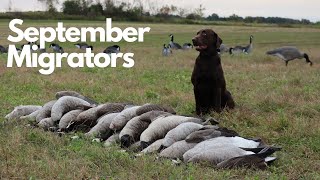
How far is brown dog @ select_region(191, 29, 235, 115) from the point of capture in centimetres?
973

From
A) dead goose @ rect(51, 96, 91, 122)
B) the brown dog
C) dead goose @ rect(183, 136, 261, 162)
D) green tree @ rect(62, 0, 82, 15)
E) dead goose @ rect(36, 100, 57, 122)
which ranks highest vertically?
the brown dog

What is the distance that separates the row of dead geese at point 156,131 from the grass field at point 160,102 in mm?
258

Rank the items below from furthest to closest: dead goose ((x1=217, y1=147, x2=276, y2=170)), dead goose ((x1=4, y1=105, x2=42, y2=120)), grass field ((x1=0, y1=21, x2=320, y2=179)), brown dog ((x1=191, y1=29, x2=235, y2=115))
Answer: brown dog ((x1=191, y1=29, x2=235, y2=115))
dead goose ((x1=4, y1=105, x2=42, y2=120))
dead goose ((x1=217, y1=147, x2=276, y2=170))
grass field ((x1=0, y1=21, x2=320, y2=179))

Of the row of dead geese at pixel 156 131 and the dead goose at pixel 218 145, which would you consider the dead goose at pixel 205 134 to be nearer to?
the row of dead geese at pixel 156 131

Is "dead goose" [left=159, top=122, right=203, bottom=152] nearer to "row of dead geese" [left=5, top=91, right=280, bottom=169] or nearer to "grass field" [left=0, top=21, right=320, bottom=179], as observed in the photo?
"row of dead geese" [left=5, top=91, right=280, bottom=169]

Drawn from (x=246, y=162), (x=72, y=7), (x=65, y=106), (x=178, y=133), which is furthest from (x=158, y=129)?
(x=72, y=7)

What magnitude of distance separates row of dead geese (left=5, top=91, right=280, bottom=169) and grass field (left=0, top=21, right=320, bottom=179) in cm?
26

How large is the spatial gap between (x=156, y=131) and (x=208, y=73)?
270 centimetres

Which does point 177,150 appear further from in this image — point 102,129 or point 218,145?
point 102,129

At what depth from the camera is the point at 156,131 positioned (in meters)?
7.36

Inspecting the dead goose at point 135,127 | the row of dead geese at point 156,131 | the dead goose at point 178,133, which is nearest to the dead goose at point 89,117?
the row of dead geese at point 156,131

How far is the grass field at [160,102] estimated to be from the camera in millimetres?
5895

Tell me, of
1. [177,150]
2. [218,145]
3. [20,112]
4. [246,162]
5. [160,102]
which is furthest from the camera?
[160,102]

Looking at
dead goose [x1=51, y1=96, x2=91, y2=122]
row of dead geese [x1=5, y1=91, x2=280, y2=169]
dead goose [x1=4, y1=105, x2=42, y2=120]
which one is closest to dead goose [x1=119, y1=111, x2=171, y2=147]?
row of dead geese [x1=5, y1=91, x2=280, y2=169]
